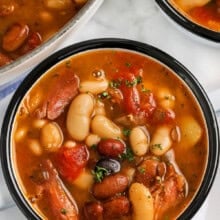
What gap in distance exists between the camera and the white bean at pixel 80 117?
6.43 feet

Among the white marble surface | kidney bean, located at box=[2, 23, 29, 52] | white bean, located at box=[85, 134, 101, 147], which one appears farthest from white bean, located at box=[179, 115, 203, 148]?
kidney bean, located at box=[2, 23, 29, 52]

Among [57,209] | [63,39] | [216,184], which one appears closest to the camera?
[63,39]

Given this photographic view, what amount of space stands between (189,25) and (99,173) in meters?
0.44

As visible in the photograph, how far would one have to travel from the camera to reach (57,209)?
1934 millimetres

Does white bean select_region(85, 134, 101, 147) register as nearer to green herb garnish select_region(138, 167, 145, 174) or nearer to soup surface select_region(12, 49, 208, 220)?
soup surface select_region(12, 49, 208, 220)

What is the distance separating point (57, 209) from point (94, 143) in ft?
0.60

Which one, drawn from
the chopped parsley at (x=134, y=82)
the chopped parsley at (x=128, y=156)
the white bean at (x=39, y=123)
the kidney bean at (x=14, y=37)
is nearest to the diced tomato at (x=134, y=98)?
the chopped parsley at (x=134, y=82)

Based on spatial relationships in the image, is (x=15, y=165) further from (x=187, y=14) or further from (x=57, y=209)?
(x=187, y=14)

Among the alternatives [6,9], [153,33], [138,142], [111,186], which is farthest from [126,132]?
[6,9]

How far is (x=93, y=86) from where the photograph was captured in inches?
78.8

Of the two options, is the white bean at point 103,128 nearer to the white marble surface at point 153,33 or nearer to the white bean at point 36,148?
the white bean at point 36,148

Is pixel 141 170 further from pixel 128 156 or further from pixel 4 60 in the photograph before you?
pixel 4 60

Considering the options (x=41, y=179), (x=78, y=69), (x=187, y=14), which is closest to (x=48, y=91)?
(x=78, y=69)

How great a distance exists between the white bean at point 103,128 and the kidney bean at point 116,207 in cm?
16
